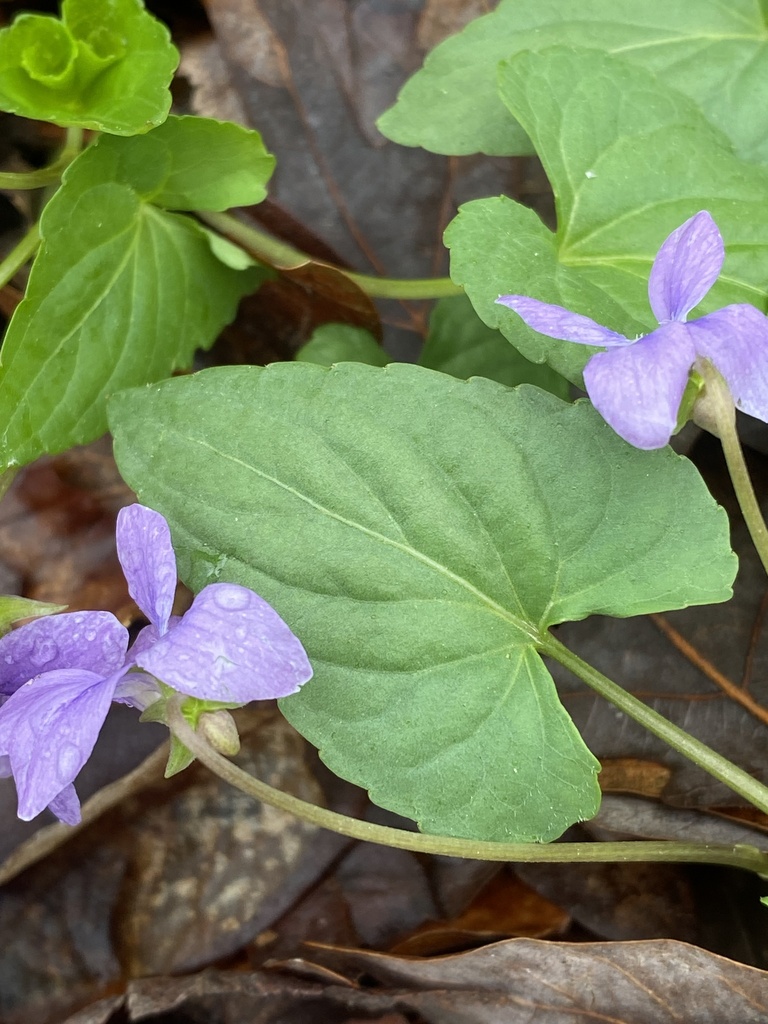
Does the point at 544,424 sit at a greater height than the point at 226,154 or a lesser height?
lesser

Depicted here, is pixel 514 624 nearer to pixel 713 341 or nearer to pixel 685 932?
pixel 713 341

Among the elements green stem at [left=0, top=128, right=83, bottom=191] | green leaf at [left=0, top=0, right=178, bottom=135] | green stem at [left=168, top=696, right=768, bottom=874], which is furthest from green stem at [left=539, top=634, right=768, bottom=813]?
green stem at [left=0, top=128, right=83, bottom=191]

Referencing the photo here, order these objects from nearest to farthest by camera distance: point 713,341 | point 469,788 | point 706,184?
point 713,341, point 469,788, point 706,184

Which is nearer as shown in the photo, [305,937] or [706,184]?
[706,184]

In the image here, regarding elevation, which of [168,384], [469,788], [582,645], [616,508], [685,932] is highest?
[168,384]

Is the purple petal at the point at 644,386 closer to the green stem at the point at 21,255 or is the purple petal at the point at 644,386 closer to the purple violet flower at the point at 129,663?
the purple violet flower at the point at 129,663

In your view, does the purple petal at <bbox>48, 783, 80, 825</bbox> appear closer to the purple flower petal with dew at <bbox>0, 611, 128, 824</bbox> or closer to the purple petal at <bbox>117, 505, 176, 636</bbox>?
the purple flower petal with dew at <bbox>0, 611, 128, 824</bbox>

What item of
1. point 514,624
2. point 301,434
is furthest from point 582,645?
point 301,434
